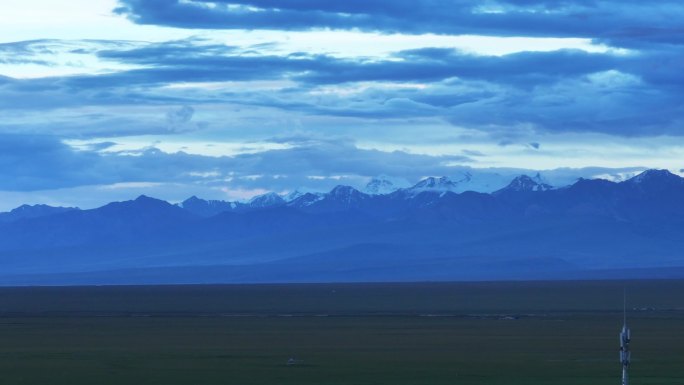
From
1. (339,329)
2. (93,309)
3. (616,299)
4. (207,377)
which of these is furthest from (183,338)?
(616,299)

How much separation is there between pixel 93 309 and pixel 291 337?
5621cm

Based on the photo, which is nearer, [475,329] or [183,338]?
[183,338]

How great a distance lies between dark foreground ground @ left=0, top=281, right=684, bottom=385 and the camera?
192ft

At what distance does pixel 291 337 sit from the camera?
3312 inches

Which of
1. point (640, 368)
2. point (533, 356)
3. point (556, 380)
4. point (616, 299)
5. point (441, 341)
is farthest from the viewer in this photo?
point (616, 299)

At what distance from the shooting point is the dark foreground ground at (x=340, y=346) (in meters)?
58.5

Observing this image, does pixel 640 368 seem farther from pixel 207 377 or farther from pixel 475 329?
pixel 475 329

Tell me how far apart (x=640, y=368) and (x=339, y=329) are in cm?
3386

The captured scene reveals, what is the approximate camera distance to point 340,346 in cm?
7581

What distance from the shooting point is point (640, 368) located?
201 ft

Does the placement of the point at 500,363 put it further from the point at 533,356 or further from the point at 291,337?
the point at 291,337

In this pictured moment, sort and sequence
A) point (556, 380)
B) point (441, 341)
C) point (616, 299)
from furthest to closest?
point (616, 299) < point (441, 341) < point (556, 380)

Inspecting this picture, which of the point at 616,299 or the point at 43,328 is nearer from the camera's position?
the point at 43,328

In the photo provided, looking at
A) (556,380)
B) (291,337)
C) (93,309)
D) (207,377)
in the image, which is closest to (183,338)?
(291,337)
